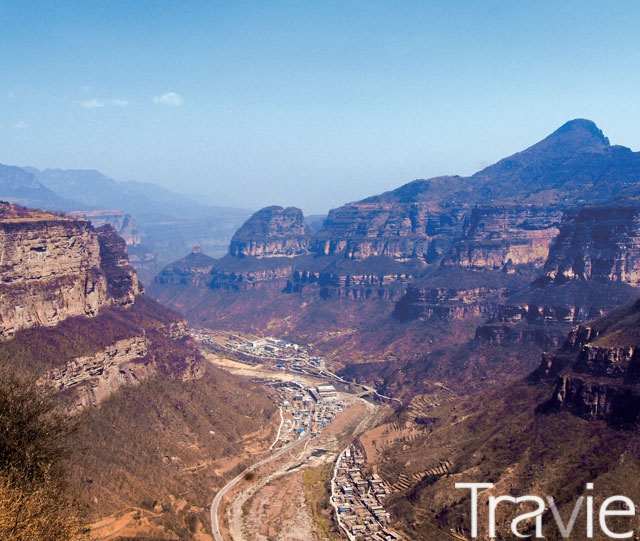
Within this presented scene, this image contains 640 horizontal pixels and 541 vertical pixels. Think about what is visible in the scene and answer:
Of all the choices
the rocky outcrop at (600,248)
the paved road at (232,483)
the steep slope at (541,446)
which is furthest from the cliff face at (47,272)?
the rocky outcrop at (600,248)

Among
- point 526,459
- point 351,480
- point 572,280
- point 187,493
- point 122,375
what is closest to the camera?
point 526,459

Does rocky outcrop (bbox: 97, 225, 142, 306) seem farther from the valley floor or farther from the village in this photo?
the valley floor

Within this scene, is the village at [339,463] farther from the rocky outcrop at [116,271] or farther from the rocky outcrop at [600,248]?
the rocky outcrop at [600,248]

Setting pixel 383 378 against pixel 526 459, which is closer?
pixel 526 459

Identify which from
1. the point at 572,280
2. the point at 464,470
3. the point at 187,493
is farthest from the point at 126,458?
the point at 572,280

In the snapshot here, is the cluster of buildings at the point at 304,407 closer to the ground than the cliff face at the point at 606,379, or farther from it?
closer to the ground

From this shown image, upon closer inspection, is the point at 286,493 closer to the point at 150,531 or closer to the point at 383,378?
the point at 150,531
